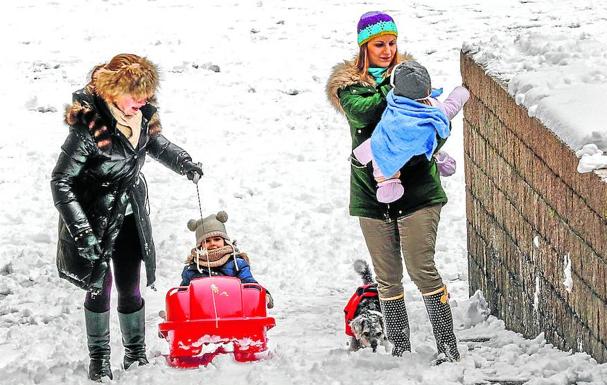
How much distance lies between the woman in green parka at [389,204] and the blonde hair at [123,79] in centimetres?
100

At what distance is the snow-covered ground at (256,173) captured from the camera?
643 cm

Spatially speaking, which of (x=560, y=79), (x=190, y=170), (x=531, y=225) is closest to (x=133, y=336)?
(x=190, y=170)

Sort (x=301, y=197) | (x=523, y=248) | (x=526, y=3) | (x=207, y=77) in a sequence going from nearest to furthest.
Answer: (x=523, y=248), (x=301, y=197), (x=207, y=77), (x=526, y=3)

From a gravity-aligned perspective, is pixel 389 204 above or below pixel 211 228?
above

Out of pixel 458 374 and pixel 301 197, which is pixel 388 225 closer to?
pixel 458 374

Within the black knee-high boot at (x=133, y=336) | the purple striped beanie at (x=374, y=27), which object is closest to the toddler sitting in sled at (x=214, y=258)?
the black knee-high boot at (x=133, y=336)

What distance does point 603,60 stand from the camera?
23.7ft

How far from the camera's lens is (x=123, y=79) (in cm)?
616

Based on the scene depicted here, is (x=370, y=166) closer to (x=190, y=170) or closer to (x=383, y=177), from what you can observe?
(x=383, y=177)

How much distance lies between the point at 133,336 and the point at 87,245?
2.91ft

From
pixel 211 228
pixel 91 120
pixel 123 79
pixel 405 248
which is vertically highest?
pixel 123 79

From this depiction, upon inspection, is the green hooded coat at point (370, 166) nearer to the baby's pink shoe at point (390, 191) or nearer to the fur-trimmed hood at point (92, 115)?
the baby's pink shoe at point (390, 191)

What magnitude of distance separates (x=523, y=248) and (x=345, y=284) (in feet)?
9.26

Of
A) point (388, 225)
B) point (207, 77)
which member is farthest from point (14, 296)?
point (207, 77)
